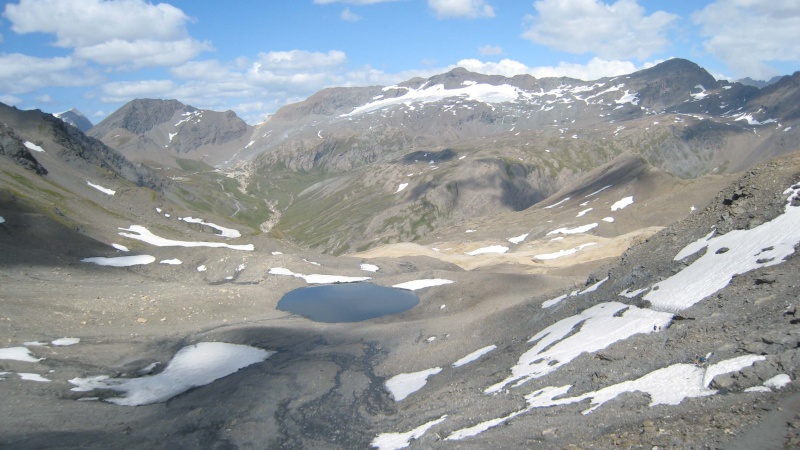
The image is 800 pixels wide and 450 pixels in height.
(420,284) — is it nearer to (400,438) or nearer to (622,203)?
(400,438)

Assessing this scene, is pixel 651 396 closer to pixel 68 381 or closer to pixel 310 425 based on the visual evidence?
pixel 310 425

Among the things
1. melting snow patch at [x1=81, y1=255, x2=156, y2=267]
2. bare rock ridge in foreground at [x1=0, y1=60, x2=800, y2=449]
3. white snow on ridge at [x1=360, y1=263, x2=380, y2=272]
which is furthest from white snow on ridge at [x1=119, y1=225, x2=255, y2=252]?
white snow on ridge at [x1=360, y1=263, x2=380, y2=272]

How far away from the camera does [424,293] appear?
63219 mm

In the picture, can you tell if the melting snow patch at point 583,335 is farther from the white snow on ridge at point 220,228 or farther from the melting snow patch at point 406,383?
the white snow on ridge at point 220,228

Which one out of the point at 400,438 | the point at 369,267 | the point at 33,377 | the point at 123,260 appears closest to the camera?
the point at 400,438

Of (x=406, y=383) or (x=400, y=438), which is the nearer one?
(x=400, y=438)

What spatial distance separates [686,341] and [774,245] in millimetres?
8859

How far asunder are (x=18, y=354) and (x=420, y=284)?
4095 cm

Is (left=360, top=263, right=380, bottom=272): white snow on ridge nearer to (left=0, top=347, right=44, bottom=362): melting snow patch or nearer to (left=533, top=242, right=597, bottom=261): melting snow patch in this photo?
(left=533, top=242, right=597, bottom=261): melting snow patch

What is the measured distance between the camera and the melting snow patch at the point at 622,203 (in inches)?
5574

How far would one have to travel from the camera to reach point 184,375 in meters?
38.2

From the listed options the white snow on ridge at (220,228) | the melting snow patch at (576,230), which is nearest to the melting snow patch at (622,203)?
the melting snow patch at (576,230)

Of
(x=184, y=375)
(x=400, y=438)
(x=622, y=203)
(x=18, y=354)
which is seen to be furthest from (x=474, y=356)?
(x=622, y=203)

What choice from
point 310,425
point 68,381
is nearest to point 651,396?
point 310,425
